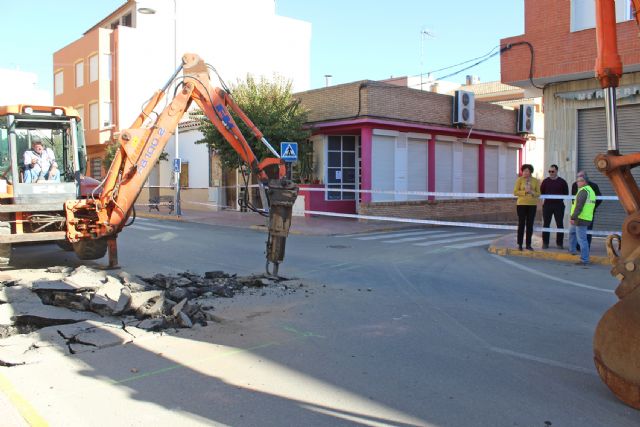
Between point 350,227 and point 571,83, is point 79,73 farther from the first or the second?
point 571,83

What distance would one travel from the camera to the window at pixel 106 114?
35.2m

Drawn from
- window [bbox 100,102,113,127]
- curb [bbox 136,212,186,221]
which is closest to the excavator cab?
curb [bbox 136,212,186,221]

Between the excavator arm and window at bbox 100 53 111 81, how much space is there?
27867mm

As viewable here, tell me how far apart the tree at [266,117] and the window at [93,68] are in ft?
57.2

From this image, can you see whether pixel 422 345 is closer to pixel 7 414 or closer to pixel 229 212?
pixel 7 414

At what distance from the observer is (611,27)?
14.9 ft

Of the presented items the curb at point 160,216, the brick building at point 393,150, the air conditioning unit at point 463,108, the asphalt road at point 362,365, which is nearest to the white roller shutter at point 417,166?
the brick building at point 393,150

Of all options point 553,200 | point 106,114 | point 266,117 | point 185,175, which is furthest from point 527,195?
point 106,114

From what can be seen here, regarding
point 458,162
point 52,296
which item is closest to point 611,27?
point 52,296

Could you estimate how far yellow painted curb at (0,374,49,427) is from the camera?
4047 millimetres

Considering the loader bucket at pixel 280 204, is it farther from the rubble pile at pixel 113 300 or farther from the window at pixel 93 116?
the window at pixel 93 116

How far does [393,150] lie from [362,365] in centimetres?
1837

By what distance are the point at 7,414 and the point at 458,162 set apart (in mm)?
23708

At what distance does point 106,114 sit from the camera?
1390 inches
